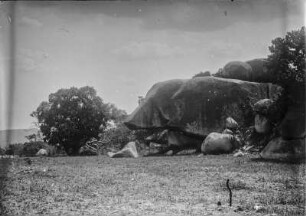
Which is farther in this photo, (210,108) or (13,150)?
(13,150)

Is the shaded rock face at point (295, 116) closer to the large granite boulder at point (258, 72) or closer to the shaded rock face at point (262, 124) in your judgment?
the shaded rock face at point (262, 124)

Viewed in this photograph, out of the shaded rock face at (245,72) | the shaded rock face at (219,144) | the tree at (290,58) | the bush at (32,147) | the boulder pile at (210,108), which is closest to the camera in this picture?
the tree at (290,58)

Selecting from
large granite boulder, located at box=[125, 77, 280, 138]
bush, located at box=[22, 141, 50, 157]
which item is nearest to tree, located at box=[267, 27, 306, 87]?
large granite boulder, located at box=[125, 77, 280, 138]

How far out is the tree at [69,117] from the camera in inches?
2040

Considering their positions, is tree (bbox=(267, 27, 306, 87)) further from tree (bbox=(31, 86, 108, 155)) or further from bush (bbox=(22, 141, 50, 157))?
bush (bbox=(22, 141, 50, 157))

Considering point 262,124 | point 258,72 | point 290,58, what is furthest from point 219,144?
point 258,72

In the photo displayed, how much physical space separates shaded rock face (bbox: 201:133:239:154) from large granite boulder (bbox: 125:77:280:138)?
428 cm


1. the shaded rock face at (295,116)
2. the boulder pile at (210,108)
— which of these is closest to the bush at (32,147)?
the boulder pile at (210,108)

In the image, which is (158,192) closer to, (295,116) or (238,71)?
(295,116)

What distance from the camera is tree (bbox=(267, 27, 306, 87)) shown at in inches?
1064

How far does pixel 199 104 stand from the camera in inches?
1741

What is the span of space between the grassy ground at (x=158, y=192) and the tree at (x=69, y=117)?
2969 cm

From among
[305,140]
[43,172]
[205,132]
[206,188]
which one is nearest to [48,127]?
[205,132]

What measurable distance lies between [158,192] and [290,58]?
1644 centimetres
